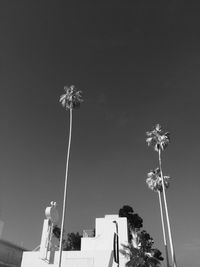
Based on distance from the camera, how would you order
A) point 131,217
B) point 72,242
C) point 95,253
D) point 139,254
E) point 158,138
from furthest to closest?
1. point 72,242
2. point 131,217
3. point 158,138
4. point 95,253
5. point 139,254

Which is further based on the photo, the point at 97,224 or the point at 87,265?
the point at 97,224

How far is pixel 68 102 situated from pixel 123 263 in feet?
87.6

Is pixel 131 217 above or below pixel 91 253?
above

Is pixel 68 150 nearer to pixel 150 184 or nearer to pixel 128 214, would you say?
pixel 150 184

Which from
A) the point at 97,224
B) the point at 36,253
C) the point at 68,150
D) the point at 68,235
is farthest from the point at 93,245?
the point at 68,235

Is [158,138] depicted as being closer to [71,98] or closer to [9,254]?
[71,98]

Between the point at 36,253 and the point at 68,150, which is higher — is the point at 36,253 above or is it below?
below

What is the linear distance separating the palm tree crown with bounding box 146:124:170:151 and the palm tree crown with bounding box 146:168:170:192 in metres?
5.18

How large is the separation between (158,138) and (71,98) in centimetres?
1684

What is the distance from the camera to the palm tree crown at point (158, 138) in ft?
148

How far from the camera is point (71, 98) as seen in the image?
148 ft

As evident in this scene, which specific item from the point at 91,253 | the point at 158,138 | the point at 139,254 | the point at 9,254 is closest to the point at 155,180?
the point at 158,138

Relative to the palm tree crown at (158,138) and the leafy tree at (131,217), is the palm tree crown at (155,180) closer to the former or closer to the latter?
the palm tree crown at (158,138)

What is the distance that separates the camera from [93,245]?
39.4 meters
